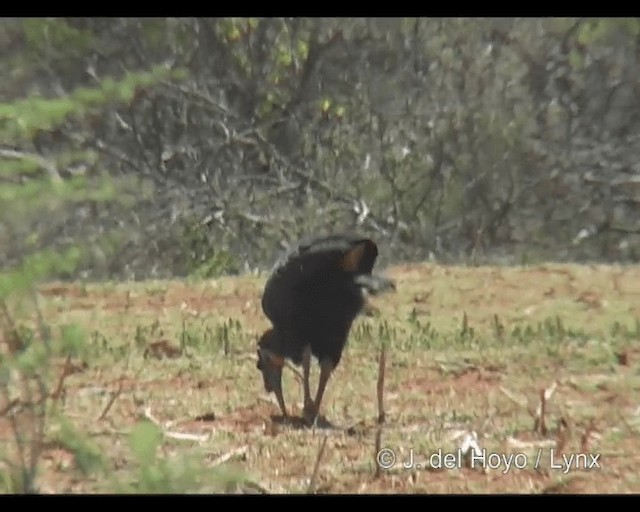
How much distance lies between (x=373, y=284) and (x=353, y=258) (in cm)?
5

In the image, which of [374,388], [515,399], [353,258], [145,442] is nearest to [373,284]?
[353,258]

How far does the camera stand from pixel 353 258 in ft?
5.42

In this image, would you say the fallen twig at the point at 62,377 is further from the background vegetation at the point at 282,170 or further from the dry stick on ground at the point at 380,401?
the dry stick on ground at the point at 380,401

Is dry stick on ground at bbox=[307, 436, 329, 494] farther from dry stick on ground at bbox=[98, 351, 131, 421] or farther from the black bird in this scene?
dry stick on ground at bbox=[98, 351, 131, 421]

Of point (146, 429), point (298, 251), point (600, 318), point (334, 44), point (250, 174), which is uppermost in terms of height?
point (334, 44)

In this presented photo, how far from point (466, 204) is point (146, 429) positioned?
1.94 feet

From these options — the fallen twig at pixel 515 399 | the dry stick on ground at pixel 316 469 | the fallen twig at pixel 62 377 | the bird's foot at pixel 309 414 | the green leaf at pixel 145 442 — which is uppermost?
the fallen twig at pixel 62 377

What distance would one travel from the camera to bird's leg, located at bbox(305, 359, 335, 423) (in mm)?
1629

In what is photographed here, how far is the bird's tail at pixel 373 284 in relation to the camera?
1.65 meters

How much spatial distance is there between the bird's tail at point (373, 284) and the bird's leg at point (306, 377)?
0.41 ft

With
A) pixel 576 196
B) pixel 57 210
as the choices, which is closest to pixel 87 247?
pixel 57 210

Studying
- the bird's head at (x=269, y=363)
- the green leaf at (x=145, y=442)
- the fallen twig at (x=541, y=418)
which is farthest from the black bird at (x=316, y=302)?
the fallen twig at (x=541, y=418)
